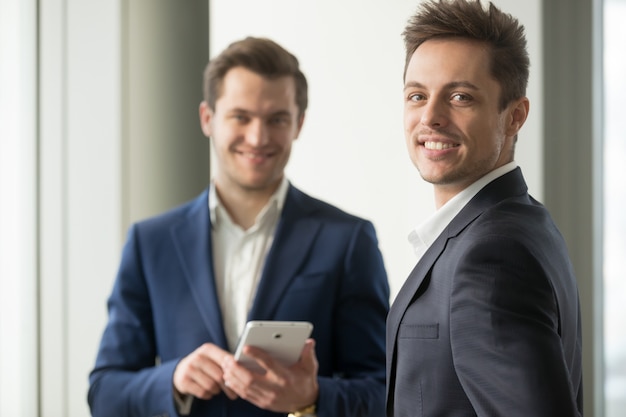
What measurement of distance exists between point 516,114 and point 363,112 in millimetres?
1122

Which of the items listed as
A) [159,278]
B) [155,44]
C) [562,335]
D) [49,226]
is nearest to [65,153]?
[49,226]

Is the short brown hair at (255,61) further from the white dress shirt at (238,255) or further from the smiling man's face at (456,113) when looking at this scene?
the smiling man's face at (456,113)

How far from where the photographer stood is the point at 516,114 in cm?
133

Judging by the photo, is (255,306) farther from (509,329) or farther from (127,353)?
(509,329)

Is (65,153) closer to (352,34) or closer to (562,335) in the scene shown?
(352,34)

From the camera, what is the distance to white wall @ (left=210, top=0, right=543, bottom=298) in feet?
7.43

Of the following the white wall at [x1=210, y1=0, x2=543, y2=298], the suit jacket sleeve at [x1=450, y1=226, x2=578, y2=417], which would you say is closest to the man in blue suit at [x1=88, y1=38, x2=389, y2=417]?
the white wall at [x1=210, y1=0, x2=543, y2=298]

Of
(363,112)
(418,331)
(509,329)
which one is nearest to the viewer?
(509,329)

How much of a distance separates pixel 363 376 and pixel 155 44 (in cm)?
147

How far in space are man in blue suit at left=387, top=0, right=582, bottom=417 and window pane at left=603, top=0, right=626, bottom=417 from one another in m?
1.04

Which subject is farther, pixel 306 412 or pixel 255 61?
pixel 255 61

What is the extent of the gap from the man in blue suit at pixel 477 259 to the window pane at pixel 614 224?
1.04 metres

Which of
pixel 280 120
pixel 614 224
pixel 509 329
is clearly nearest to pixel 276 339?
pixel 280 120

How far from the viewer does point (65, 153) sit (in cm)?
299
